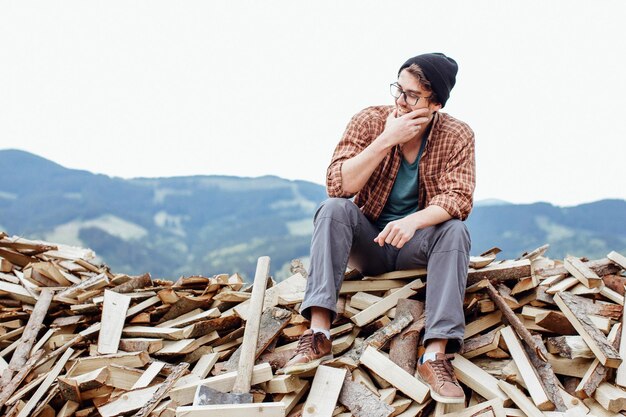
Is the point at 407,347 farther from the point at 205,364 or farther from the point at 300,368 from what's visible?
the point at 205,364

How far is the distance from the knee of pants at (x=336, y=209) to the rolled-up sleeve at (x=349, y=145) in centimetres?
9

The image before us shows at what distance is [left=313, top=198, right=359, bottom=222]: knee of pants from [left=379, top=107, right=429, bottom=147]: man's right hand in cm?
44

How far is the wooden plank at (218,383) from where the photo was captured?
3.37 m

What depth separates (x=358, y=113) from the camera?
3994mm

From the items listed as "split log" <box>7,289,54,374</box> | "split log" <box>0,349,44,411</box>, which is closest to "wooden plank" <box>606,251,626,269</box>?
"split log" <box>0,349,44,411</box>

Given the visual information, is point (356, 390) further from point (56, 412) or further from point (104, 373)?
point (56, 412)

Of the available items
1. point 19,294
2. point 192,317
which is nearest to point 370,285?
point 192,317

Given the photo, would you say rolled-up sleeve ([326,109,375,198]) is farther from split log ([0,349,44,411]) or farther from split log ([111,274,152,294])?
split log ([0,349,44,411])

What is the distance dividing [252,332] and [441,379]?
1.13 metres

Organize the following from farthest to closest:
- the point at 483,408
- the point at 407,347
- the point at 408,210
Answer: the point at 408,210 < the point at 407,347 < the point at 483,408

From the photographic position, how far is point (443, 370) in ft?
11.0

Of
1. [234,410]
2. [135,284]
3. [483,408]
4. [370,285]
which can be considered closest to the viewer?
[234,410]

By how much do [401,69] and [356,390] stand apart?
76.8 inches

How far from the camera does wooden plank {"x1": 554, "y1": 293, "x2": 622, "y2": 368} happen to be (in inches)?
136
